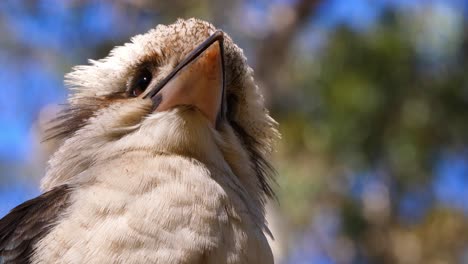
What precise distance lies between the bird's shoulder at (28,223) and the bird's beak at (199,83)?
419 mm

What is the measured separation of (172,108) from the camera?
8.85 feet

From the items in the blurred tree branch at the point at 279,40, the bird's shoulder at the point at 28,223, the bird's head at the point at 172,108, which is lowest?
the bird's shoulder at the point at 28,223

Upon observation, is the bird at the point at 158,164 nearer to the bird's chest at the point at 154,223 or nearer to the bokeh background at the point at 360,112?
the bird's chest at the point at 154,223

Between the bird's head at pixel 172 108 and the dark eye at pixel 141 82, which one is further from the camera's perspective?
the dark eye at pixel 141 82

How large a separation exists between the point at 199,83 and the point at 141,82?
11.7 inches

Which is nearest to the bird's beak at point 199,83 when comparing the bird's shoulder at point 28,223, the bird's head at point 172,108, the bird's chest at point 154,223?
the bird's head at point 172,108

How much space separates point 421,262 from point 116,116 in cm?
825

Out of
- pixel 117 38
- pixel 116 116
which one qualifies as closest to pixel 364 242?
pixel 117 38

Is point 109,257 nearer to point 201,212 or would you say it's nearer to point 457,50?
point 201,212

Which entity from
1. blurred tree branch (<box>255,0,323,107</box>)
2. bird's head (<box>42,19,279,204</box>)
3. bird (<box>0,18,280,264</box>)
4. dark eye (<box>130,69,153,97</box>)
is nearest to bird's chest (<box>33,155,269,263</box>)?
bird (<box>0,18,280,264</box>)

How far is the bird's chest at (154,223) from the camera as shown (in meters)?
2.24

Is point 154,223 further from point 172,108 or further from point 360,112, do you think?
point 360,112

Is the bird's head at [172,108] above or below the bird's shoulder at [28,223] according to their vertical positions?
above

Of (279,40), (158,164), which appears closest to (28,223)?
(158,164)
